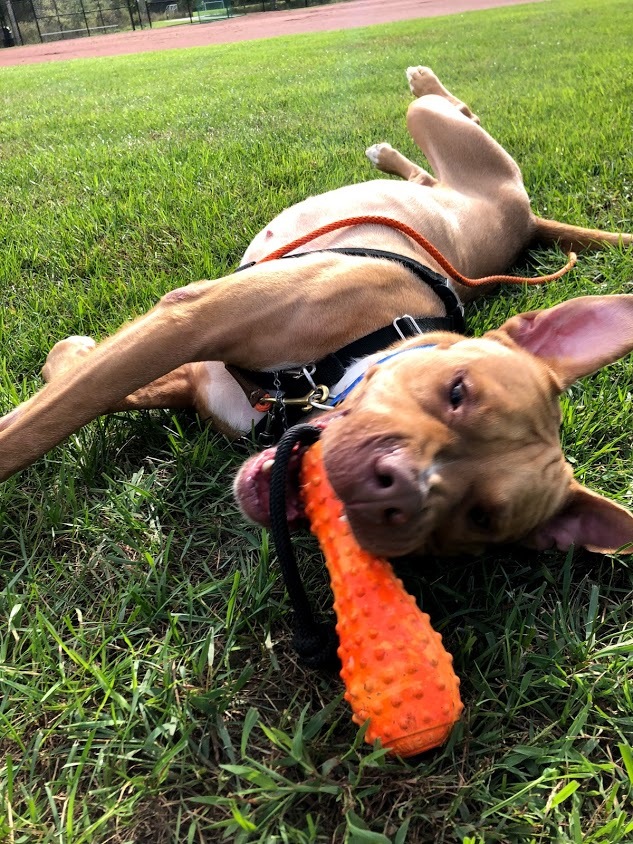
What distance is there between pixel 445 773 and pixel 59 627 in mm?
1208

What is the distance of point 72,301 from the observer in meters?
3.74

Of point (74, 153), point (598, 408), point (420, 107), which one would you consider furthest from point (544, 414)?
point (74, 153)

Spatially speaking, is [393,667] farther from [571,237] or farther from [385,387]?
[571,237]

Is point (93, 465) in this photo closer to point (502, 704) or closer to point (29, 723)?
point (29, 723)

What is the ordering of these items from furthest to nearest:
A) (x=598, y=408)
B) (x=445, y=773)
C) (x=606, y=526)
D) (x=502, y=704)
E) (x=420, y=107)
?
1. (x=420, y=107)
2. (x=598, y=408)
3. (x=606, y=526)
4. (x=502, y=704)
5. (x=445, y=773)

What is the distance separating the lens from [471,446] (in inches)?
85.7

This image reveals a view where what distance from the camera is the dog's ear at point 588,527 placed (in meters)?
2.36

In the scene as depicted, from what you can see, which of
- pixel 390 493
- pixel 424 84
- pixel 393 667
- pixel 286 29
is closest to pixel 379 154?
pixel 424 84

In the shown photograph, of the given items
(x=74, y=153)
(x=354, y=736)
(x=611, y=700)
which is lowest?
(x=611, y=700)

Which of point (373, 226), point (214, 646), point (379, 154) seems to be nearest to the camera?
point (214, 646)

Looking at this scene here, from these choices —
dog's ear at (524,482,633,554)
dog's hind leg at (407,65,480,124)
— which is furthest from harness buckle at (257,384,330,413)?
dog's hind leg at (407,65,480,124)

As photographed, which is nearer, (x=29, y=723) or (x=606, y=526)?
(x=29, y=723)

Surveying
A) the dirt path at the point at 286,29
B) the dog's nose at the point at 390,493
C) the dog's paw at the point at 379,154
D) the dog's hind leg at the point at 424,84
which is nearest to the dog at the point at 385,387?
the dog's nose at the point at 390,493

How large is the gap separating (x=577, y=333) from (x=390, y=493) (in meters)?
1.25
